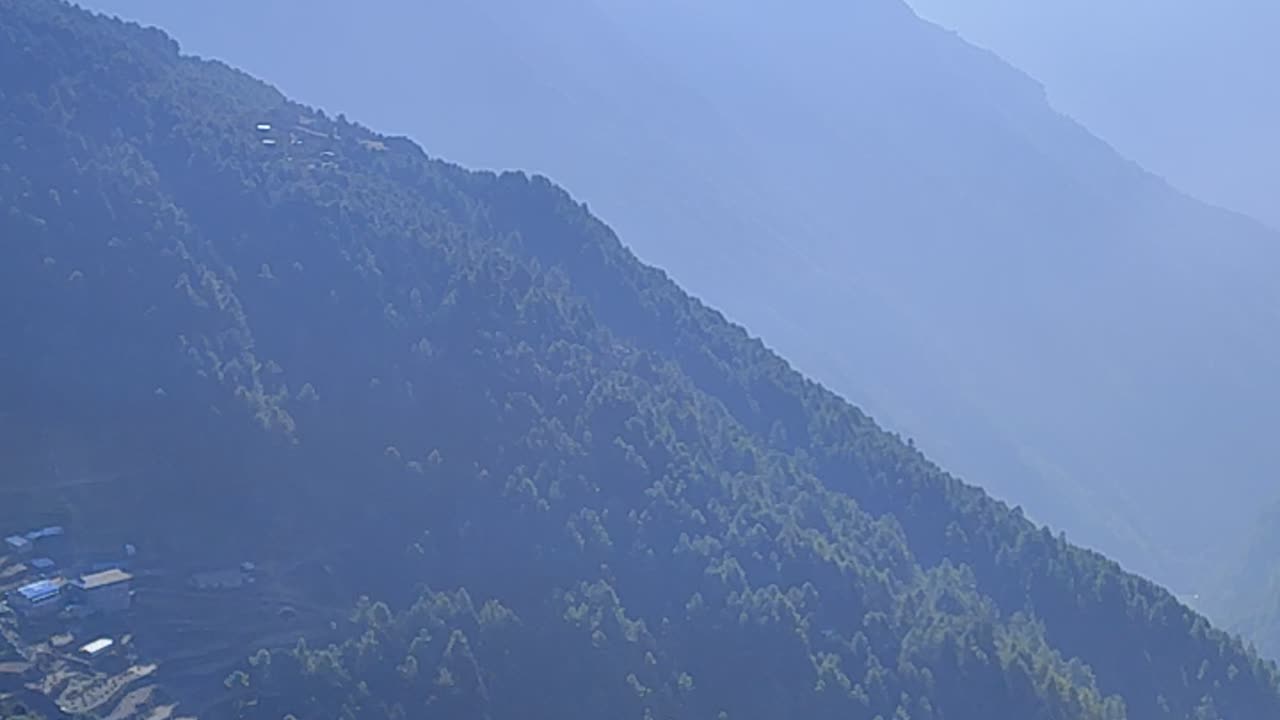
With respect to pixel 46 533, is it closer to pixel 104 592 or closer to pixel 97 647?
pixel 104 592

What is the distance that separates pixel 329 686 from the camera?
34219 mm

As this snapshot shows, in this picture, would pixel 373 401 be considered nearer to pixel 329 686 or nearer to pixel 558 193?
pixel 329 686

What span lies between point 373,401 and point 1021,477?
6071 cm

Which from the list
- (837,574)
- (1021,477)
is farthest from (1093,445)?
(837,574)

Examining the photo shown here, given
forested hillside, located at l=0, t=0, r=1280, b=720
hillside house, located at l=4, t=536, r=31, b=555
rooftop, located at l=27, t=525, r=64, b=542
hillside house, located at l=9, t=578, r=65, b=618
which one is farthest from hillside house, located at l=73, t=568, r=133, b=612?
forested hillside, located at l=0, t=0, r=1280, b=720

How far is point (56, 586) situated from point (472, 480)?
11.6m

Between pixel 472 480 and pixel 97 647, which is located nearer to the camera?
pixel 97 647

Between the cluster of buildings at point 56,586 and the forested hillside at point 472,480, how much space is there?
1.62 metres

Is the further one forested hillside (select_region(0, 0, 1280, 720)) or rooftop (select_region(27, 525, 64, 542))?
forested hillside (select_region(0, 0, 1280, 720))

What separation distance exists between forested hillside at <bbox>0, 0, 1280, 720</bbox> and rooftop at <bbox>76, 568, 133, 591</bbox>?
194 centimetres

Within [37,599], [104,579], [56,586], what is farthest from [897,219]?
[37,599]

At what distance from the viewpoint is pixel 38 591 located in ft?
115

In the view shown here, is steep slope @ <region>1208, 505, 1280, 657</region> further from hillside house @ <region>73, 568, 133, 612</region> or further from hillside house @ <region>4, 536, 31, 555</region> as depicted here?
hillside house @ <region>4, 536, 31, 555</region>

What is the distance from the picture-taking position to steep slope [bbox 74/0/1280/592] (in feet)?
341
